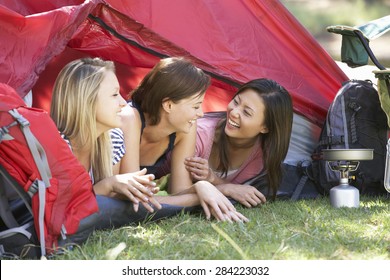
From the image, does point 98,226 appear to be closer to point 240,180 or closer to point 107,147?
point 107,147

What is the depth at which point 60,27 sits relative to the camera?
2.20 meters

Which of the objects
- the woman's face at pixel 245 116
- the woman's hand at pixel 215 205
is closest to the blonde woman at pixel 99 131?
the woman's hand at pixel 215 205

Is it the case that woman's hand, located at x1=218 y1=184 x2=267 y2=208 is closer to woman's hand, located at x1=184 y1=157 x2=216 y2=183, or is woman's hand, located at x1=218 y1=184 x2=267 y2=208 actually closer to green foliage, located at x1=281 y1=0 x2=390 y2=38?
woman's hand, located at x1=184 y1=157 x2=216 y2=183

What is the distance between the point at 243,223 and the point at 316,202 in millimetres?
540

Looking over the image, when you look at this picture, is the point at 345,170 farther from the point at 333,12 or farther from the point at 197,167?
the point at 333,12

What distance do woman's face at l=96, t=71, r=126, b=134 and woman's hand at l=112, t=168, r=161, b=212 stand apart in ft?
0.56

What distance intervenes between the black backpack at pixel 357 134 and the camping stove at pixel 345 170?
212 millimetres

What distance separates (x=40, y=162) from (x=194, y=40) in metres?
1.18

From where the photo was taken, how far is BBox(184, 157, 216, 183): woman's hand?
2.33 metres

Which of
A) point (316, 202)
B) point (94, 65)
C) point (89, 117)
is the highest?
point (94, 65)

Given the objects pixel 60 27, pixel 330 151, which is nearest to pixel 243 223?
pixel 330 151

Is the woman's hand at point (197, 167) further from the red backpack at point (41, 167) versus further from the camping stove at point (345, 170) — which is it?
the red backpack at point (41, 167)

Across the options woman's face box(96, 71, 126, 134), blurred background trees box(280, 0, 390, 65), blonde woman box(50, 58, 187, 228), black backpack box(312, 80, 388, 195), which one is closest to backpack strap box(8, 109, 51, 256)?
blonde woman box(50, 58, 187, 228)

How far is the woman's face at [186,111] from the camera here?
2.26 metres
